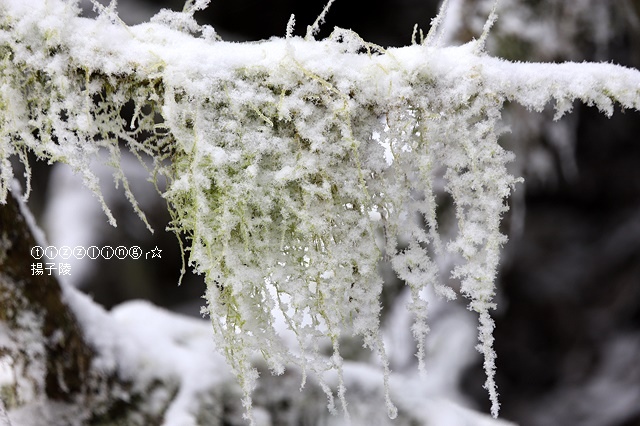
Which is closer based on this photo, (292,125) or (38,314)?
(292,125)

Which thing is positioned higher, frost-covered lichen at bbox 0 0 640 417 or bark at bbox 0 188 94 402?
frost-covered lichen at bbox 0 0 640 417

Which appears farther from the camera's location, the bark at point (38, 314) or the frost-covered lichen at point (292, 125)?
the bark at point (38, 314)

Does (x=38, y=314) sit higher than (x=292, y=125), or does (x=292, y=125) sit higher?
(x=292, y=125)

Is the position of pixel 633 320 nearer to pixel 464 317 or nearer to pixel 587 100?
pixel 464 317

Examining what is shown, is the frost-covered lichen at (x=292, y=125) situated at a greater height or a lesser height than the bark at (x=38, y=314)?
greater

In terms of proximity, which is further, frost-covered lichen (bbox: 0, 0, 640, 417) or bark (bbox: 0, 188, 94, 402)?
bark (bbox: 0, 188, 94, 402)

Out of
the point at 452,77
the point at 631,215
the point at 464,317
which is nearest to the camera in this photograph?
the point at 452,77

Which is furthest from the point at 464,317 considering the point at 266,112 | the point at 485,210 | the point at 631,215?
the point at 266,112

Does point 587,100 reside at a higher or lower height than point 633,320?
lower
